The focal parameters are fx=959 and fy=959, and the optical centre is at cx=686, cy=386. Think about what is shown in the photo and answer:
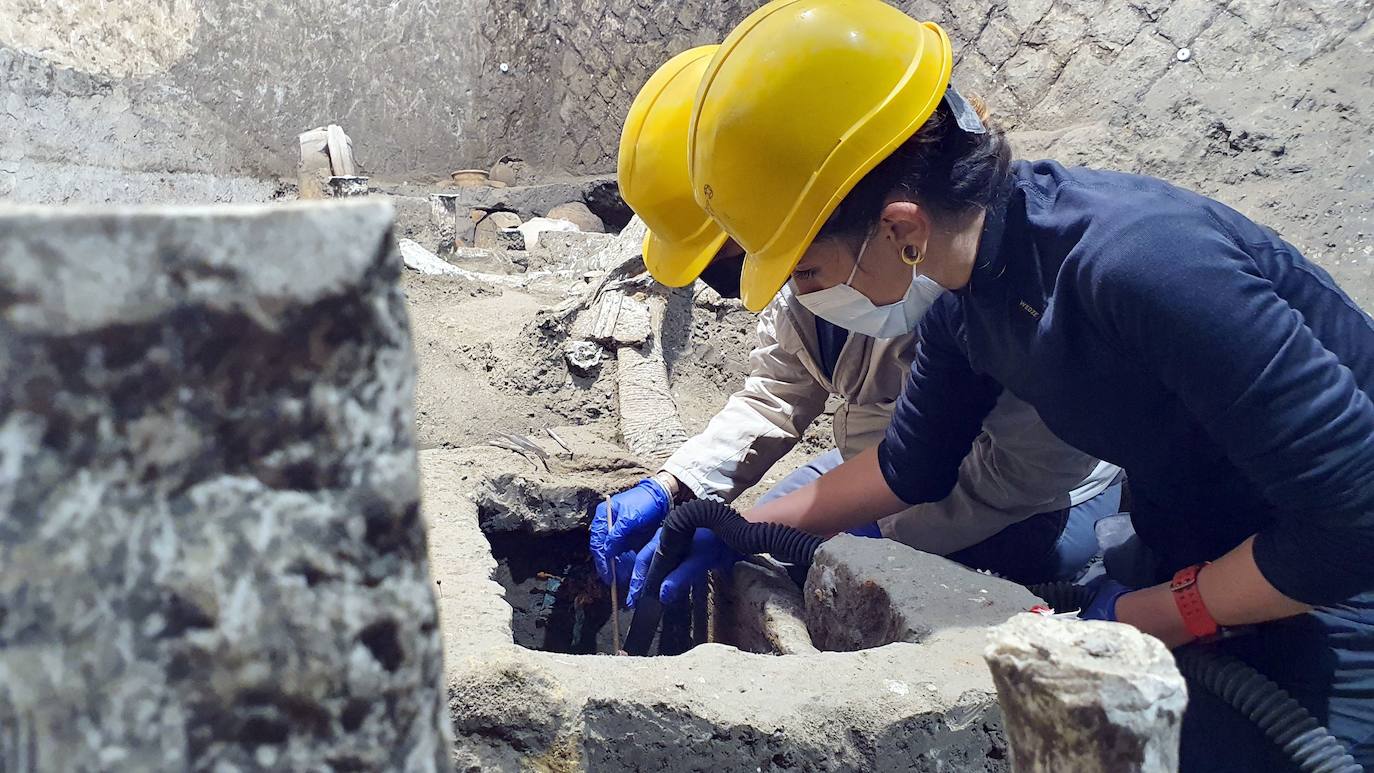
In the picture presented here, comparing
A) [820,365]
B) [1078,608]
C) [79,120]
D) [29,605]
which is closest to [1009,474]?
[1078,608]

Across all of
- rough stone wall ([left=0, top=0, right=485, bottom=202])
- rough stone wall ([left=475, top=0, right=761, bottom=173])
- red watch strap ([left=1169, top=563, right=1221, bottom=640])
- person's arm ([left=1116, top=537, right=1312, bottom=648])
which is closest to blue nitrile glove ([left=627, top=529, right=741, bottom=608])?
person's arm ([left=1116, top=537, right=1312, bottom=648])

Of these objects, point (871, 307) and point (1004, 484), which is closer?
point (871, 307)

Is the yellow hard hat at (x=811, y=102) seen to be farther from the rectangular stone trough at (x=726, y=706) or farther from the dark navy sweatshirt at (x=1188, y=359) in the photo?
the rectangular stone trough at (x=726, y=706)

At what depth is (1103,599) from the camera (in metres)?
1.87

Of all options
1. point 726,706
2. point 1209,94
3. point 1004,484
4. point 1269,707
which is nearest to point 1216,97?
point 1209,94

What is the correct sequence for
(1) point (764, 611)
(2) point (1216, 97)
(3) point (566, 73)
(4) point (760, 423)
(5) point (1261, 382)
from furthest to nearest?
(3) point (566, 73)
(2) point (1216, 97)
(4) point (760, 423)
(1) point (764, 611)
(5) point (1261, 382)

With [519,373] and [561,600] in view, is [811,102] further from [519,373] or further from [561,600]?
[519,373]

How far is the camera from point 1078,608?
1.99 m

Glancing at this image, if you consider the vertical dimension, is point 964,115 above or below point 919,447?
above

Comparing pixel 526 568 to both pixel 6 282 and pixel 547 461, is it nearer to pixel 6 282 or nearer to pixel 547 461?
pixel 547 461

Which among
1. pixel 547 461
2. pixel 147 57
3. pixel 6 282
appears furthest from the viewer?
pixel 147 57

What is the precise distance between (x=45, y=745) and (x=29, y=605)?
0.08m

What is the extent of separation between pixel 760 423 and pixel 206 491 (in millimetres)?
2247

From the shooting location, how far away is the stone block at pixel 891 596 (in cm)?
173
